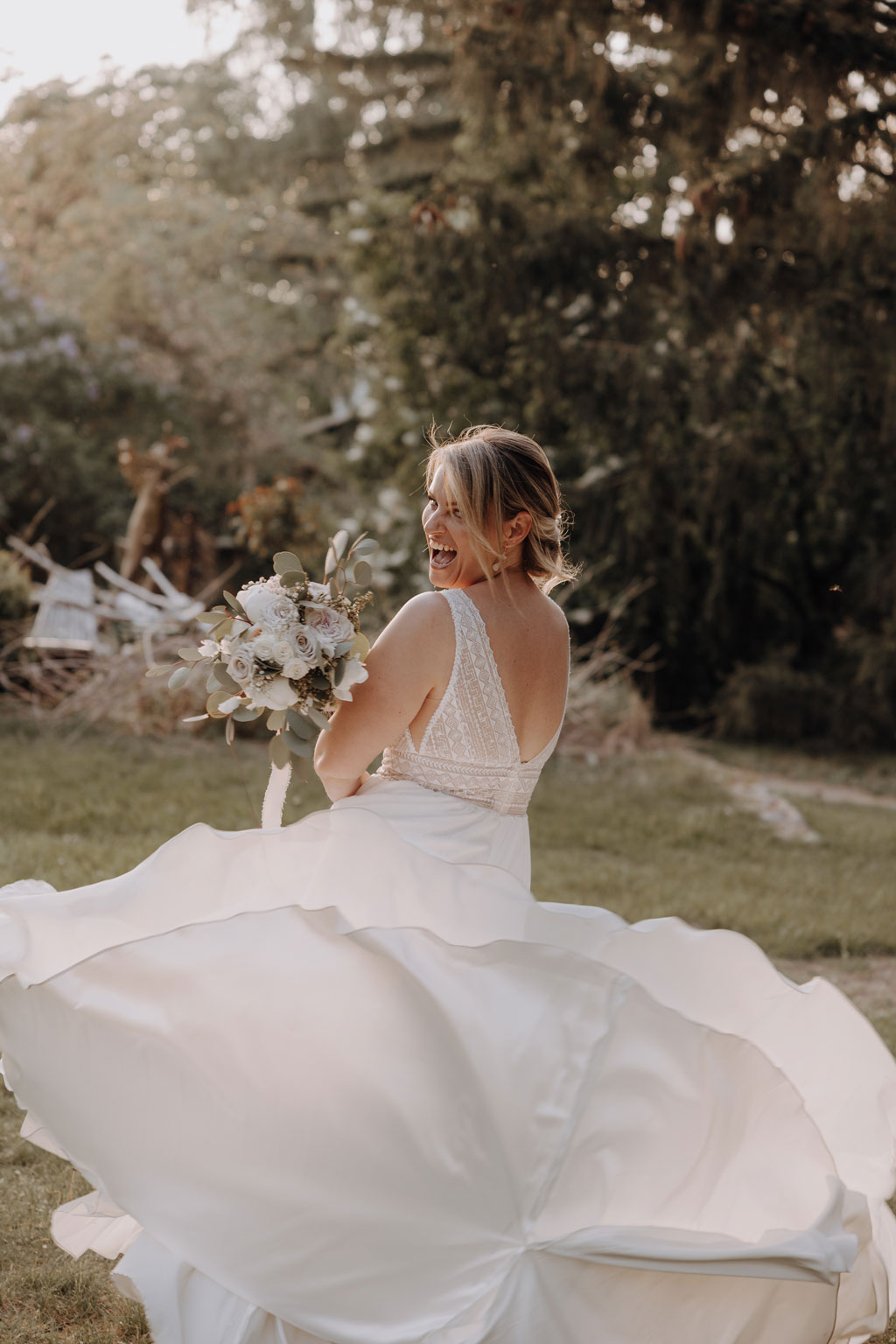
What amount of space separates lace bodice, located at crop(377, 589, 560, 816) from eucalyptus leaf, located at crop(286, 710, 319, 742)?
7.6 inches

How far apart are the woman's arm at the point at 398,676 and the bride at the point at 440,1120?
274 mm

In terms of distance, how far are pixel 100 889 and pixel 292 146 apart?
2246cm

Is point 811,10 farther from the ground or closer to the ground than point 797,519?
farther from the ground

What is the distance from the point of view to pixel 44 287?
1778 centimetres

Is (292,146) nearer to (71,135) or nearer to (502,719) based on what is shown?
(71,135)

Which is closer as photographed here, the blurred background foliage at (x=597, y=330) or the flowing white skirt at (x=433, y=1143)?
the flowing white skirt at (x=433, y=1143)

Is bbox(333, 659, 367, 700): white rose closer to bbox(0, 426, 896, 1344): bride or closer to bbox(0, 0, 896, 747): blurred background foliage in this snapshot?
bbox(0, 426, 896, 1344): bride

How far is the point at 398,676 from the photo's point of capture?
273cm

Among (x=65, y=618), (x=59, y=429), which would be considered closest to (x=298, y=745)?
(x=65, y=618)


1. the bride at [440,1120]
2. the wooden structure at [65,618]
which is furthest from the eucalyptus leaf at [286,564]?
the wooden structure at [65,618]

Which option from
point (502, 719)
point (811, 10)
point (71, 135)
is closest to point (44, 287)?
→ point (71, 135)

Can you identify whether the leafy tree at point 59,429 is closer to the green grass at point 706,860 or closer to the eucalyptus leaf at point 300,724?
the green grass at point 706,860

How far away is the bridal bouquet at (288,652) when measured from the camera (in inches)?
107

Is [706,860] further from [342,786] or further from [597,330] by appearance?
[597,330]
